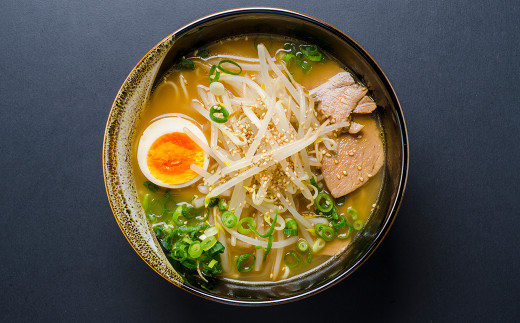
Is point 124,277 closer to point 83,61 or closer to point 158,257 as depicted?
point 158,257

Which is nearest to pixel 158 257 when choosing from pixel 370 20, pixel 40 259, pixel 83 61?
pixel 40 259

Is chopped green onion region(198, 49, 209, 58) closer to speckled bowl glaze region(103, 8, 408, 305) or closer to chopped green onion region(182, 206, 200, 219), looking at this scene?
speckled bowl glaze region(103, 8, 408, 305)

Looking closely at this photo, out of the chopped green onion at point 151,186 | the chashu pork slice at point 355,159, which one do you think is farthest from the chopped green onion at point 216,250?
the chashu pork slice at point 355,159

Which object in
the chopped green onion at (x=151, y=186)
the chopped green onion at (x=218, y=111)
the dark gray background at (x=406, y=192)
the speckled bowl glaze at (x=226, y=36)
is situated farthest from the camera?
the dark gray background at (x=406, y=192)

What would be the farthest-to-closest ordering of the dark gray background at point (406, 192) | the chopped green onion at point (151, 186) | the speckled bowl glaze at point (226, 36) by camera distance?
the dark gray background at point (406, 192), the chopped green onion at point (151, 186), the speckled bowl glaze at point (226, 36)

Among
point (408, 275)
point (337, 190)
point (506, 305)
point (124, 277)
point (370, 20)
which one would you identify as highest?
point (370, 20)

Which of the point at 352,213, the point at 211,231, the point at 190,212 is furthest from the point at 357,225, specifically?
the point at 190,212

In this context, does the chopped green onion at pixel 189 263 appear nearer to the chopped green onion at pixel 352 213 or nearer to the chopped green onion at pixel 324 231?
the chopped green onion at pixel 324 231

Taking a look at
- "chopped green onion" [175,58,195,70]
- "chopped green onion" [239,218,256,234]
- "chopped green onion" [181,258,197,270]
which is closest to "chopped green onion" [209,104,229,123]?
"chopped green onion" [175,58,195,70]
